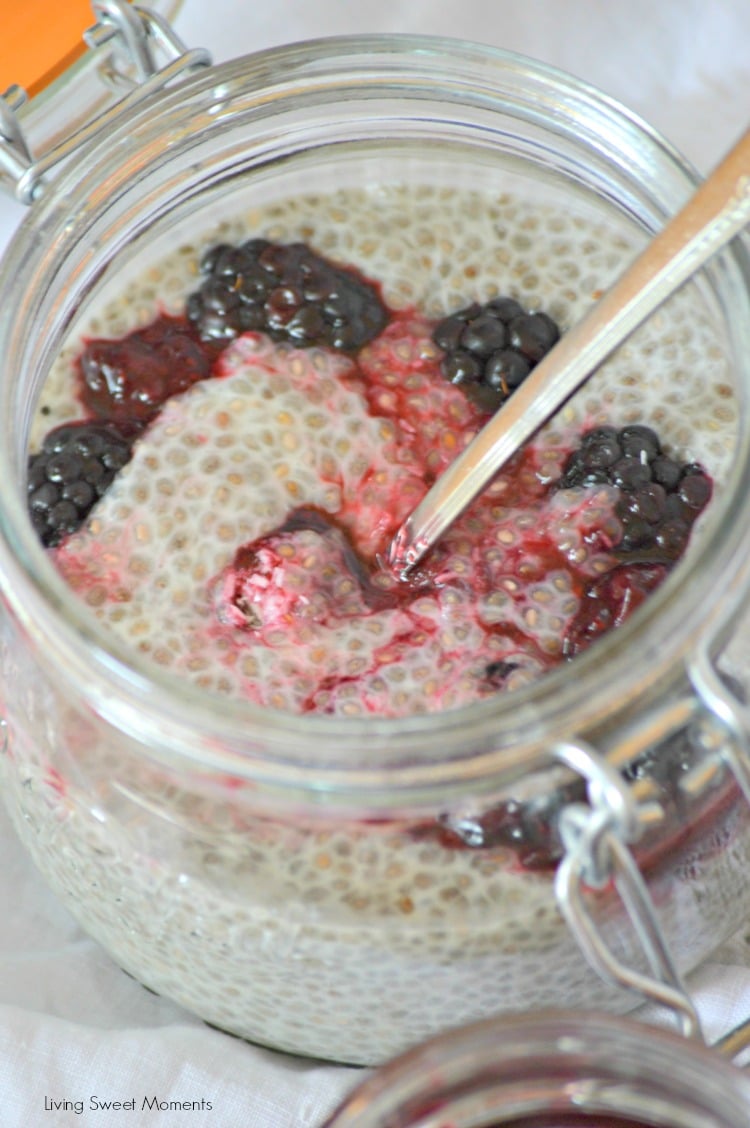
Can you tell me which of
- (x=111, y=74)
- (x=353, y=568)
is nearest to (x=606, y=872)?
(x=353, y=568)

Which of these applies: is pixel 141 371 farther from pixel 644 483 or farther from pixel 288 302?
pixel 644 483

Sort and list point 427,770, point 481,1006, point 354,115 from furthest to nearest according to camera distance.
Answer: point 354,115, point 481,1006, point 427,770

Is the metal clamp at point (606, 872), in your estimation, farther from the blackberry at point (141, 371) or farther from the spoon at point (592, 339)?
the blackberry at point (141, 371)

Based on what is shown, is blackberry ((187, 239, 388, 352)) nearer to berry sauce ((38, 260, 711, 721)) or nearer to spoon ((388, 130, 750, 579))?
berry sauce ((38, 260, 711, 721))

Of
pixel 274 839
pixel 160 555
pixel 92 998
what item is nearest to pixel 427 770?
pixel 274 839

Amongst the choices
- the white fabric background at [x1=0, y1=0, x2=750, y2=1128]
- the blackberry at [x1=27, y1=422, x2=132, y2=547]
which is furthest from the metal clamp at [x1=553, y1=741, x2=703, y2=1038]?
the blackberry at [x1=27, y1=422, x2=132, y2=547]

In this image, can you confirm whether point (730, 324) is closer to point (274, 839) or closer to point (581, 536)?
point (581, 536)
